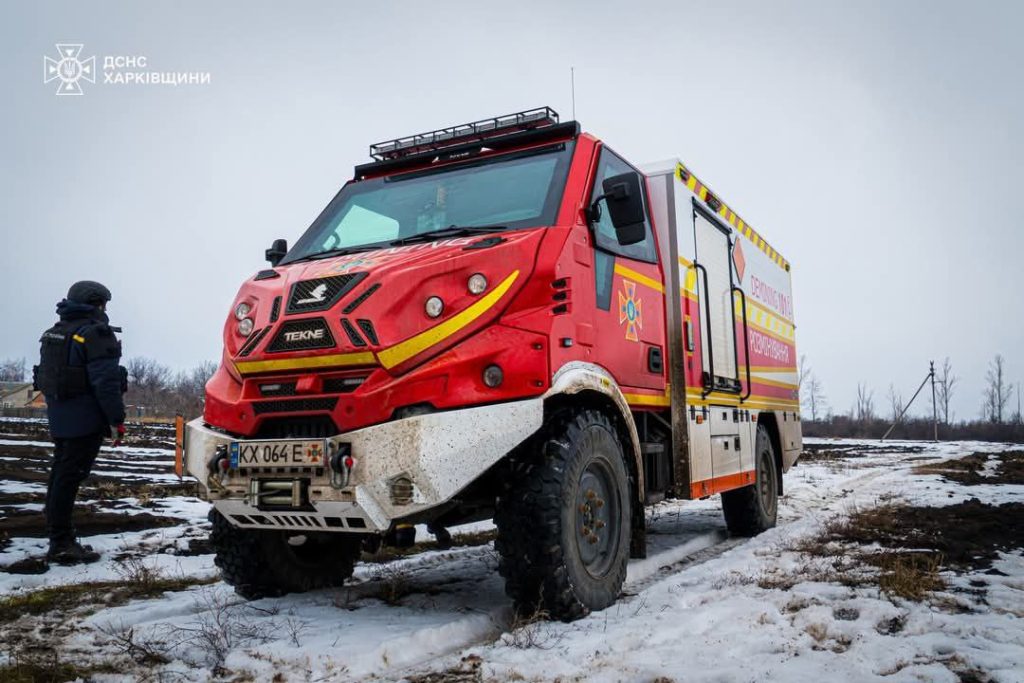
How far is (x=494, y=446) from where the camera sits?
362 cm

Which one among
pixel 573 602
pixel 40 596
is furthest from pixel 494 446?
pixel 40 596

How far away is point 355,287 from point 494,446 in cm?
108

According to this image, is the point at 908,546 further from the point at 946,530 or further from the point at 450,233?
the point at 450,233

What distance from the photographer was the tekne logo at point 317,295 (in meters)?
3.82

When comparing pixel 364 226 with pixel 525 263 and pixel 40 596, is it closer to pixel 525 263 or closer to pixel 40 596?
pixel 525 263

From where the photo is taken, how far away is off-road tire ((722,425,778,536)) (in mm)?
7340

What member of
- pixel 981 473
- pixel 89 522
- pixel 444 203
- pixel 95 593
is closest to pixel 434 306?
pixel 444 203

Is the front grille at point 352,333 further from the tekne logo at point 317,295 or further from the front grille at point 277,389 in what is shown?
the front grille at point 277,389

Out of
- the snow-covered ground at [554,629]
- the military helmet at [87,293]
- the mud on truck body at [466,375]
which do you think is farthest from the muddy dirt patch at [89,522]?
the mud on truck body at [466,375]

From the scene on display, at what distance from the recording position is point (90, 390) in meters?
5.86

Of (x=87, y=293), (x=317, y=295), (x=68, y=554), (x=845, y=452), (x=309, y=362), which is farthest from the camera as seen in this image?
(x=845, y=452)

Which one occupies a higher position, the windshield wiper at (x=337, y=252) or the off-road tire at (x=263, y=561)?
the windshield wiper at (x=337, y=252)

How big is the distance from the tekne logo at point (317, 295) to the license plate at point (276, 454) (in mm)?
739

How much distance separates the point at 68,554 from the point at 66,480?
1.86ft
